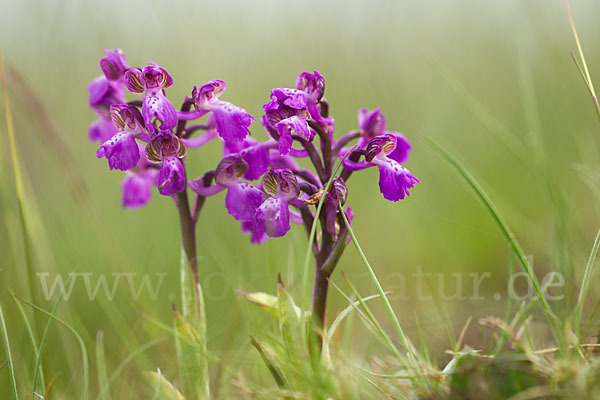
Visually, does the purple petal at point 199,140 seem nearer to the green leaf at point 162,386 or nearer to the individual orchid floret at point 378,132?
the individual orchid floret at point 378,132

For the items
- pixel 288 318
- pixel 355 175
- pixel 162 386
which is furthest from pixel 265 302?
pixel 355 175

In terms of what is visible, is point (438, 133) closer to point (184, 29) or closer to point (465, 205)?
point (465, 205)

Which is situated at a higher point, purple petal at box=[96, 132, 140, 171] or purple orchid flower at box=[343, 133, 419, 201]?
purple petal at box=[96, 132, 140, 171]

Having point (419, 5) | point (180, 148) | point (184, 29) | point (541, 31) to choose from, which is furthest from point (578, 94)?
point (180, 148)

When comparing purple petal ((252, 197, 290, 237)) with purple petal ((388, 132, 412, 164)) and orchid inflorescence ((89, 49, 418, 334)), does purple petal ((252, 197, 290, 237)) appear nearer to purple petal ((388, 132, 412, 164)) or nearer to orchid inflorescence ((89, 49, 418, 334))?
orchid inflorescence ((89, 49, 418, 334))

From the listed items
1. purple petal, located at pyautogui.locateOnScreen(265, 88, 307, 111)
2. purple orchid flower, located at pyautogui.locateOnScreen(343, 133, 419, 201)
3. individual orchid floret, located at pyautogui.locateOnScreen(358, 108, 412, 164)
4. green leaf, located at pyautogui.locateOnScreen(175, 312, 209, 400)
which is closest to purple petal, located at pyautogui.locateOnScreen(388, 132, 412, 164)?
individual orchid floret, located at pyautogui.locateOnScreen(358, 108, 412, 164)
